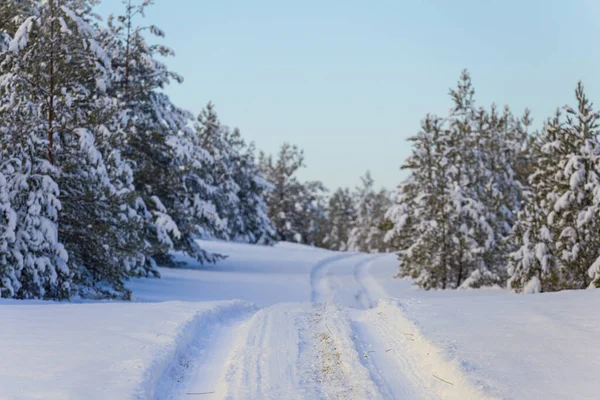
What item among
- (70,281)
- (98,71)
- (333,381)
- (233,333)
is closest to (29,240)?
(70,281)

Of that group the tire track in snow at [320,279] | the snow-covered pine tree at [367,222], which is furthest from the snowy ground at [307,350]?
the snow-covered pine tree at [367,222]

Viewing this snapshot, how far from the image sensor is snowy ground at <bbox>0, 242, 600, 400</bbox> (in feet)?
19.2

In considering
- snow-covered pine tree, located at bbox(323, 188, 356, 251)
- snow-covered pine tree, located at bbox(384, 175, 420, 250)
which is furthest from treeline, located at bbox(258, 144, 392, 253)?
snow-covered pine tree, located at bbox(384, 175, 420, 250)

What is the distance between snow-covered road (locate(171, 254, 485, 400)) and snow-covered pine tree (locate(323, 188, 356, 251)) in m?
63.2

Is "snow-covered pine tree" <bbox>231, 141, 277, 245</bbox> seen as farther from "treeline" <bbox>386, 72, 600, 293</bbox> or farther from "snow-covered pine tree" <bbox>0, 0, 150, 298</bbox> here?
"snow-covered pine tree" <bbox>0, 0, 150, 298</bbox>

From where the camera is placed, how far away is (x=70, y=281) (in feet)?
44.7

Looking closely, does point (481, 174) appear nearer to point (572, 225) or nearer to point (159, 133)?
point (572, 225)

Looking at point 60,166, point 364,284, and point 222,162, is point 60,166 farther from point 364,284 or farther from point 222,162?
point 222,162

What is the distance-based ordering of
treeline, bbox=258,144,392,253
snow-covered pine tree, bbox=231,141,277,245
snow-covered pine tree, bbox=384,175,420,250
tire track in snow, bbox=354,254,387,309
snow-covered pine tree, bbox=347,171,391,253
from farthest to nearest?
snow-covered pine tree, bbox=347,171,391,253 < treeline, bbox=258,144,392,253 < snow-covered pine tree, bbox=231,141,277,245 < snow-covered pine tree, bbox=384,175,420,250 < tire track in snow, bbox=354,254,387,309

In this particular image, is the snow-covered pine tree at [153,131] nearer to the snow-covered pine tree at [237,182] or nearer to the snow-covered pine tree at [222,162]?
the snow-covered pine tree at [222,162]

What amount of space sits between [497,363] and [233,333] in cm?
413

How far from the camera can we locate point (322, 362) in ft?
23.6

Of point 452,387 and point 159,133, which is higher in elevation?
point 159,133

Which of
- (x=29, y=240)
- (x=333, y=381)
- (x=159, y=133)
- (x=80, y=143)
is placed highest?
(x=159, y=133)
